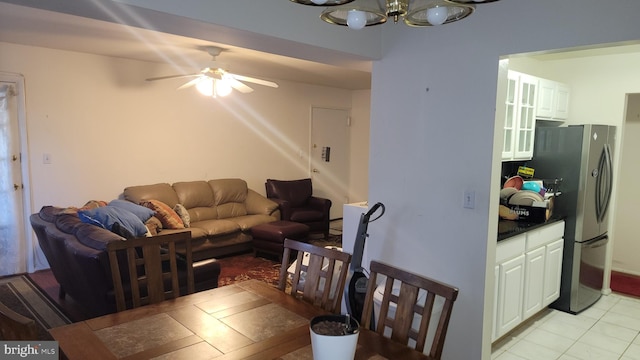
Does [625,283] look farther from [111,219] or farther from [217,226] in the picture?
[111,219]

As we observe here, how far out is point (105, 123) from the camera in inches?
188

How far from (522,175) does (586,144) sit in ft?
1.84

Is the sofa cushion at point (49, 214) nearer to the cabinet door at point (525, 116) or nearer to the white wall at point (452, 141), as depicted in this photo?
the white wall at point (452, 141)

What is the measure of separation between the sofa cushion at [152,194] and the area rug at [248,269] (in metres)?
0.94

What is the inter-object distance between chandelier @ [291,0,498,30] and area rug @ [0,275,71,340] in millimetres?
3043

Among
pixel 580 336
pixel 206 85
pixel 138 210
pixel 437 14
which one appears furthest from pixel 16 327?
pixel 580 336

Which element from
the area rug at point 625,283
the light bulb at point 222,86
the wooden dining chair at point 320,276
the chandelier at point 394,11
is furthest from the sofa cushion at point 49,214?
the area rug at point 625,283

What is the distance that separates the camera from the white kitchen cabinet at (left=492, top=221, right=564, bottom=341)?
9.54 feet

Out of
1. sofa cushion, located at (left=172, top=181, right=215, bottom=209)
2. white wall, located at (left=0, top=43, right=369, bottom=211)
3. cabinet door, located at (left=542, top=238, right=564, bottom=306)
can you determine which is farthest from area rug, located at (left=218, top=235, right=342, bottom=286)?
cabinet door, located at (left=542, top=238, right=564, bottom=306)

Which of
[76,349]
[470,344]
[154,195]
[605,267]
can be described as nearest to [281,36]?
[76,349]

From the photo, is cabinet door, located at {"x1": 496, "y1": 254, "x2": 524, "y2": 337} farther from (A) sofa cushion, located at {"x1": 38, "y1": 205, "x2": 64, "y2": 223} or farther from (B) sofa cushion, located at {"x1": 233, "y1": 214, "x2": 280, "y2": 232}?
(A) sofa cushion, located at {"x1": 38, "y1": 205, "x2": 64, "y2": 223}

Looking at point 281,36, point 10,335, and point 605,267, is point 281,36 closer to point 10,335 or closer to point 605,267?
point 10,335

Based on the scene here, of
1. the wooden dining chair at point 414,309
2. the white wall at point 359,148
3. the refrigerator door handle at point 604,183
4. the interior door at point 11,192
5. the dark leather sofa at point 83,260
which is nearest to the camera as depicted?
the wooden dining chair at point 414,309

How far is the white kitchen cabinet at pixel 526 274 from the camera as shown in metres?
2.91
